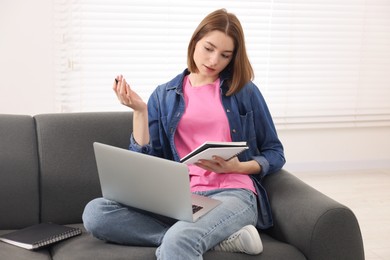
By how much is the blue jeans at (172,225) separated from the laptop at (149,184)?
1.5 inches

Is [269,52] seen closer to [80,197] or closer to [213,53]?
[213,53]

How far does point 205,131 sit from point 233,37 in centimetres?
39

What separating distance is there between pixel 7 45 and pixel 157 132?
1.63 m

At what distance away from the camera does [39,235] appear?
6.44ft

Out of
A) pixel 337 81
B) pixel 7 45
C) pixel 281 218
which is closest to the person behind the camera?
pixel 281 218

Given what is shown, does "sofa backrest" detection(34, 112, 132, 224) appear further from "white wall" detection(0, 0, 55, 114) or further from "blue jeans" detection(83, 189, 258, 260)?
"white wall" detection(0, 0, 55, 114)

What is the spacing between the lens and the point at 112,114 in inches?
91.0

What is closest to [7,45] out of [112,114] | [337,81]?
[112,114]

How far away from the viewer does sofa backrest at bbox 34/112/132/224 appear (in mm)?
2166

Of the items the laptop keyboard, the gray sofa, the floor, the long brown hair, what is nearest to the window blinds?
the floor

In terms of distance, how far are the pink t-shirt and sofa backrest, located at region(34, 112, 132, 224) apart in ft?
0.91

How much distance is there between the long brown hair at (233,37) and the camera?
2130 millimetres

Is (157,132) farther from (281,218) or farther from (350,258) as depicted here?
(350,258)

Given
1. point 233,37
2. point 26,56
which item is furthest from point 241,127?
point 26,56
